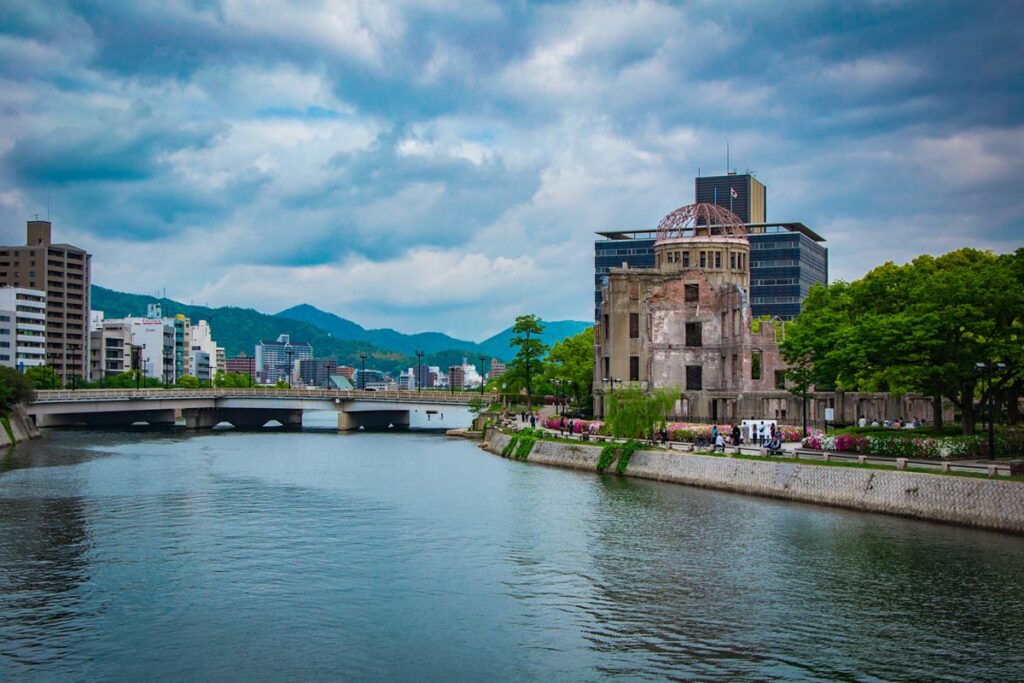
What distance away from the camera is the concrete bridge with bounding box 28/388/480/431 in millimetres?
136375

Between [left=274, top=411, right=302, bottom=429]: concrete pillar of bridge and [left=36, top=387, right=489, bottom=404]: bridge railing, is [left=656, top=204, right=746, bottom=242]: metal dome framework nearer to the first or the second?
[left=36, top=387, right=489, bottom=404]: bridge railing

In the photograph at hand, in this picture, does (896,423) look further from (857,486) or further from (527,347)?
(527,347)

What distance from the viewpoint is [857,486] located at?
57.6 metres

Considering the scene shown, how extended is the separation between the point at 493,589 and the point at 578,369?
97710mm

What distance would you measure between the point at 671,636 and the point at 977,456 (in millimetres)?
33955

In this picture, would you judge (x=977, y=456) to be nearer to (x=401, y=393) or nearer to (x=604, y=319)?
(x=604, y=319)

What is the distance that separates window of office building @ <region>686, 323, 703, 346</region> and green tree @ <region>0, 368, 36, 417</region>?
7143 centimetres

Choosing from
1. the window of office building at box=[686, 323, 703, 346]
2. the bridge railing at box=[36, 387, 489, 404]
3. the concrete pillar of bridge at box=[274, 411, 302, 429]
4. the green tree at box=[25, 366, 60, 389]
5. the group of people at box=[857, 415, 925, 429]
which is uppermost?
the window of office building at box=[686, 323, 703, 346]

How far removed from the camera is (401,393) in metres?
159

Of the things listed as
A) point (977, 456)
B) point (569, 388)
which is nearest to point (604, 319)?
point (569, 388)

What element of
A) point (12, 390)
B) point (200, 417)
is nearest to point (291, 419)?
point (200, 417)

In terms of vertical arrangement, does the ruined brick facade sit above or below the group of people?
above

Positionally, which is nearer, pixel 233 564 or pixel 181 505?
pixel 233 564

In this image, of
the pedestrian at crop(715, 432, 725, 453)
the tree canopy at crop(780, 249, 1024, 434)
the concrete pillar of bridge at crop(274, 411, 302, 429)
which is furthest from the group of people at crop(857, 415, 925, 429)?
the concrete pillar of bridge at crop(274, 411, 302, 429)
